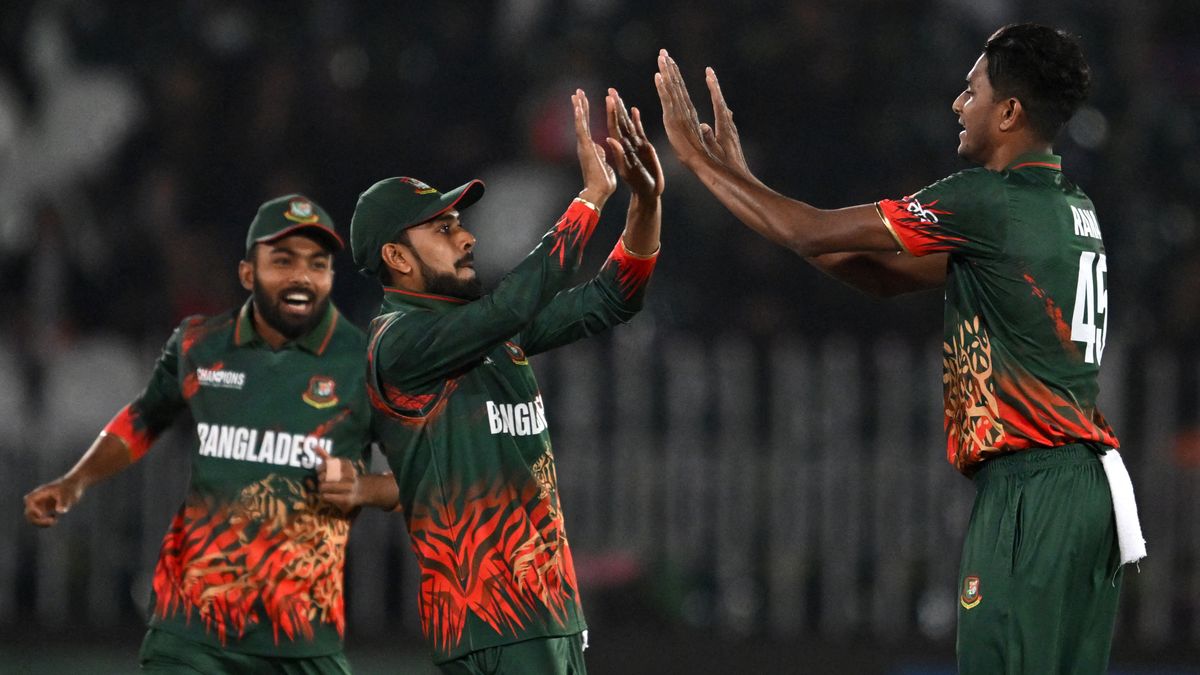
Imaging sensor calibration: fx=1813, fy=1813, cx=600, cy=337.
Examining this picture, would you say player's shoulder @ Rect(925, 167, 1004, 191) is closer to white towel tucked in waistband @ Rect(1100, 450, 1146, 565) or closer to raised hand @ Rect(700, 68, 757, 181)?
raised hand @ Rect(700, 68, 757, 181)

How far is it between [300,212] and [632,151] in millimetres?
1639

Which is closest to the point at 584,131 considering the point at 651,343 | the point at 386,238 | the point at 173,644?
the point at 386,238

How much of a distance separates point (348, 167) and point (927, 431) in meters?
3.89

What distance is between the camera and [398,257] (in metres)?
5.45

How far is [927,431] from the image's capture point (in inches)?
373

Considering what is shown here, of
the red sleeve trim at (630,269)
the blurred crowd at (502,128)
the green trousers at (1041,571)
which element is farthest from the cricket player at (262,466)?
the blurred crowd at (502,128)

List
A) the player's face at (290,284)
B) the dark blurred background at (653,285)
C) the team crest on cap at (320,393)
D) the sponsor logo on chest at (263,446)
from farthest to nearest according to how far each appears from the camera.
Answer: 1. the dark blurred background at (653,285)
2. the player's face at (290,284)
3. the team crest on cap at (320,393)
4. the sponsor logo on chest at (263,446)

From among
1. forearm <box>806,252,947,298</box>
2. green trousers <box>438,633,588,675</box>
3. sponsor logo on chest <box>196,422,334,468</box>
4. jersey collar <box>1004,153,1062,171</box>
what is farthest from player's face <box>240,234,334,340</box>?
jersey collar <box>1004,153,1062,171</box>

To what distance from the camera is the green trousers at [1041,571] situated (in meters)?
4.87

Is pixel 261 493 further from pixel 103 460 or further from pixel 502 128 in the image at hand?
pixel 502 128

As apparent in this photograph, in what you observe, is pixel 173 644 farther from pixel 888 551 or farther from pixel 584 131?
pixel 888 551

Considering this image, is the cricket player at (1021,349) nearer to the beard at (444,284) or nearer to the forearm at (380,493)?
the beard at (444,284)

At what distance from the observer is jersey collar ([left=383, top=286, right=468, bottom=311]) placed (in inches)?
212

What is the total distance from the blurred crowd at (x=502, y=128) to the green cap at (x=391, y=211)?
15.9ft
